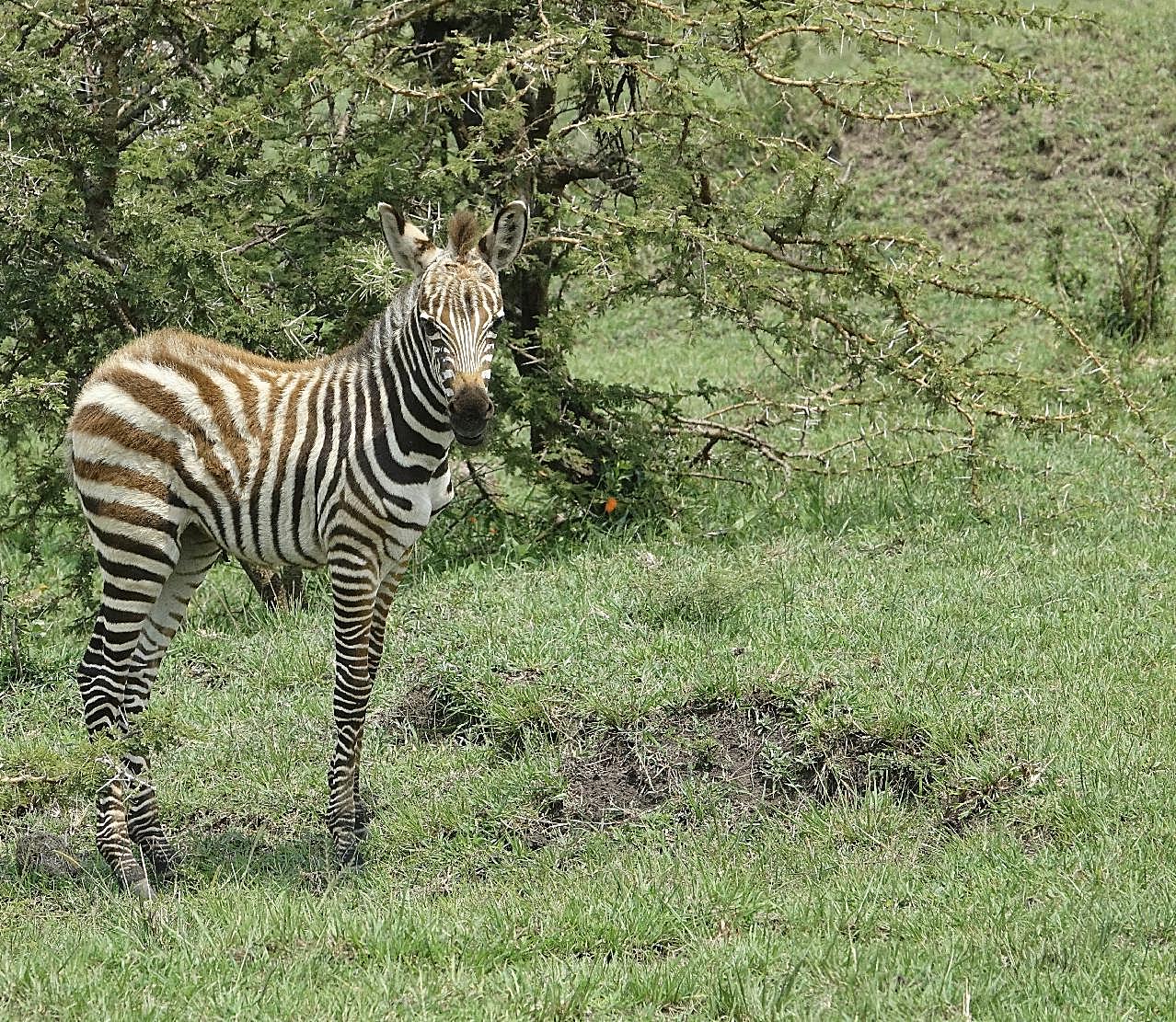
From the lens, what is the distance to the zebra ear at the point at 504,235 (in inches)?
244

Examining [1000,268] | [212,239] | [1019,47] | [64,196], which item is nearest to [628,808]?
[212,239]

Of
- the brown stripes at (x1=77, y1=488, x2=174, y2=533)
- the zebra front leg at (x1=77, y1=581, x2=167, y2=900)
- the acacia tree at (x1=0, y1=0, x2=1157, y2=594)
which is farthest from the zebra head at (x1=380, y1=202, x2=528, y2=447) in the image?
the acacia tree at (x1=0, y1=0, x2=1157, y2=594)

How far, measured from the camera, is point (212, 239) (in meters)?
8.58

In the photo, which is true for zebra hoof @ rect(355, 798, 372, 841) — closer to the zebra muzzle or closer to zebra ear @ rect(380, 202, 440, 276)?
the zebra muzzle

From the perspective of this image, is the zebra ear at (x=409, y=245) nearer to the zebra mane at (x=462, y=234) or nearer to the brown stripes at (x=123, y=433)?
the zebra mane at (x=462, y=234)

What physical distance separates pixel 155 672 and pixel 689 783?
2356 millimetres

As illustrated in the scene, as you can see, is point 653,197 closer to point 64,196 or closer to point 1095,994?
point 64,196

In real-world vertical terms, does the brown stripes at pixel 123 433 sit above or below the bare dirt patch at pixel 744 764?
above

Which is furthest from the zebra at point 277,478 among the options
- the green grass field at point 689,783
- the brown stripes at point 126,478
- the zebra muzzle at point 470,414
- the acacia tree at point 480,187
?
Result: the acacia tree at point 480,187

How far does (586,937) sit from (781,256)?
19.0 ft

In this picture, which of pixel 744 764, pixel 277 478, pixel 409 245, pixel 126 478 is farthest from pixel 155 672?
pixel 744 764

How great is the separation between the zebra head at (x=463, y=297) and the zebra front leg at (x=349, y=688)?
2.43 feet

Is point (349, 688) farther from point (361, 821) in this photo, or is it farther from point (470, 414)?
point (470, 414)

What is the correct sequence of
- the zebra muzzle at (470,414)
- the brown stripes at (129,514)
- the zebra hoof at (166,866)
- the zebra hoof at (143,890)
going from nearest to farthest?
the zebra muzzle at (470,414), the zebra hoof at (143,890), the brown stripes at (129,514), the zebra hoof at (166,866)
